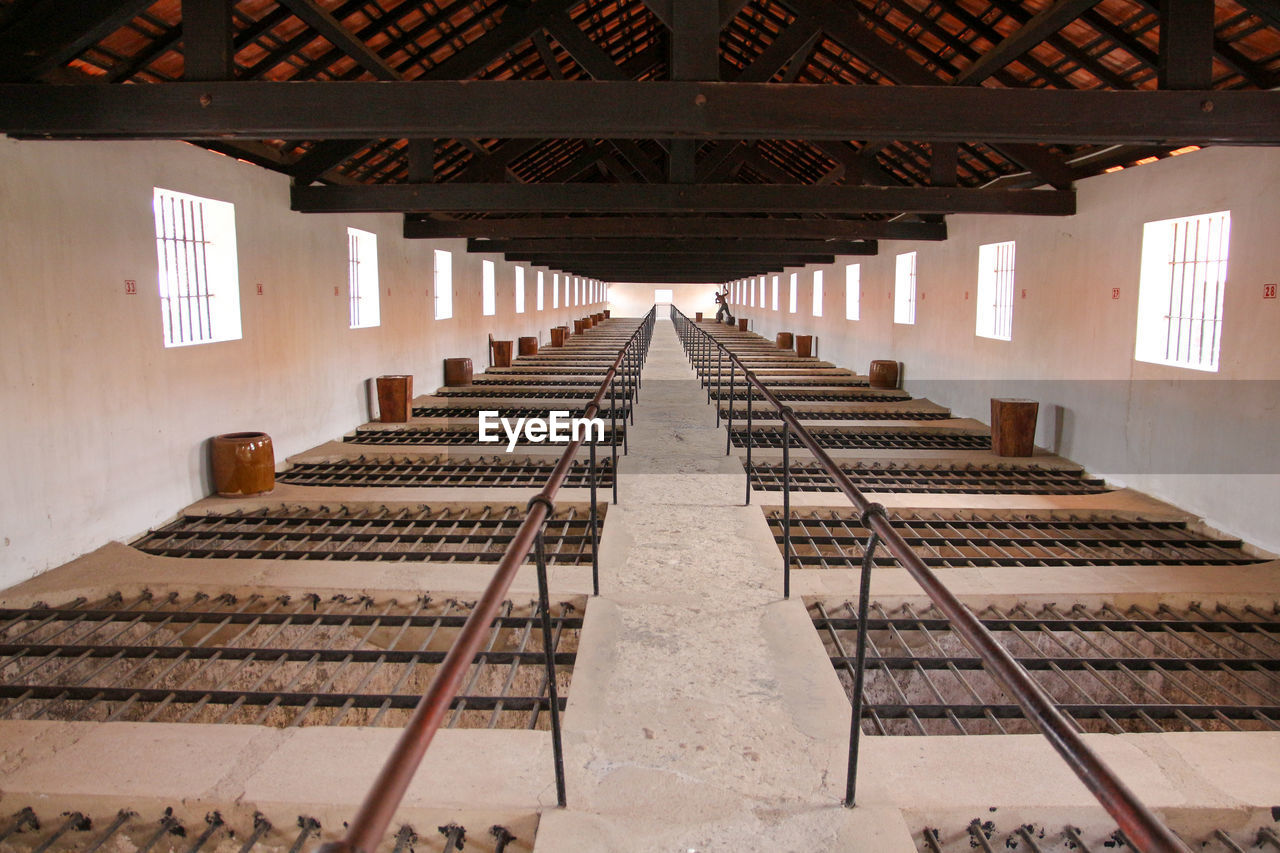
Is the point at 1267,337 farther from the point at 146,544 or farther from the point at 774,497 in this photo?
the point at 146,544

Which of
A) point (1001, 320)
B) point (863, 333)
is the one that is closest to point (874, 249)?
point (863, 333)

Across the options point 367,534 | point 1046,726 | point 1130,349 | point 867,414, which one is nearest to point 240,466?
point 367,534

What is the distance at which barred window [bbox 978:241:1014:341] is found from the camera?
11.2 metres

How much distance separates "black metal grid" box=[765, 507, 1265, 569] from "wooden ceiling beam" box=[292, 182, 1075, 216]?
141 inches

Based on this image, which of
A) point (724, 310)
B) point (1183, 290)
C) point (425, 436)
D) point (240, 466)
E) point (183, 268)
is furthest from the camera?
point (724, 310)

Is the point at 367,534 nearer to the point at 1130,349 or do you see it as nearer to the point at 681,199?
the point at 681,199

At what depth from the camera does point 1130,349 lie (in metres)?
7.96

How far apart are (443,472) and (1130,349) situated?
684cm

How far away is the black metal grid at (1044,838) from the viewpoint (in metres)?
2.62

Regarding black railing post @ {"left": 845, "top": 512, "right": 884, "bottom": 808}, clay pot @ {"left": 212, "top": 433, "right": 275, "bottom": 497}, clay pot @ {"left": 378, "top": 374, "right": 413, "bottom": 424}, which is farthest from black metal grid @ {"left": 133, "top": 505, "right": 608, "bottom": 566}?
clay pot @ {"left": 378, "top": 374, "right": 413, "bottom": 424}

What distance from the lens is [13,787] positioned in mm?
2842

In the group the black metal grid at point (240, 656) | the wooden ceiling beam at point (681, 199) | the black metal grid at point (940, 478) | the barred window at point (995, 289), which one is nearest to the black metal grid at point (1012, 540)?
the black metal grid at point (940, 478)

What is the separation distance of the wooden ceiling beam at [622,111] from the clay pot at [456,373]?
10090 millimetres

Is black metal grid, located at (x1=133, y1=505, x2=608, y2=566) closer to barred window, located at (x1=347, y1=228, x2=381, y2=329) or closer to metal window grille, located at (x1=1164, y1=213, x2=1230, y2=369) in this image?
barred window, located at (x1=347, y1=228, x2=381, y2=329)
